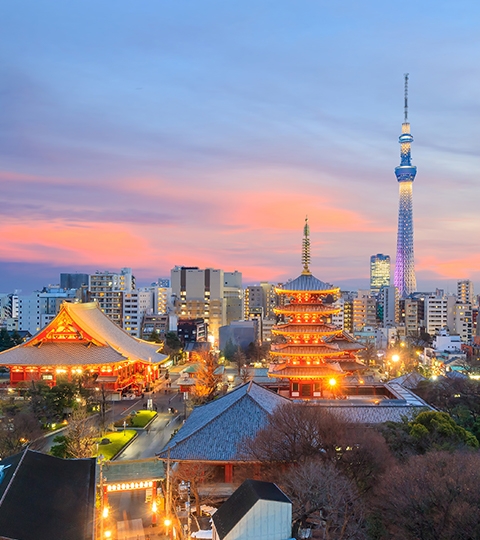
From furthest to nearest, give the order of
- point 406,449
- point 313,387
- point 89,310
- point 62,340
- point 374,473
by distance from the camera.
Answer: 1. point 89,310
2. point 62,340
3. point 313,387
4. point 406,449
5. point 374,473

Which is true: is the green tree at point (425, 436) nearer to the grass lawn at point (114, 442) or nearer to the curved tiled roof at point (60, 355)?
the grass lawn at point (114, 442)

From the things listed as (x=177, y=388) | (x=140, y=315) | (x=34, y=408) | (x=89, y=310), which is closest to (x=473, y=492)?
(x=34, y=408)

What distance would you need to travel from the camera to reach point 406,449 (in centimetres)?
2114

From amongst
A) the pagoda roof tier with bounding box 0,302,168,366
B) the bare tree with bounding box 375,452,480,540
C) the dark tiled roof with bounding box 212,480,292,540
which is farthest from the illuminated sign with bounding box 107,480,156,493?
the pagoda roof tier with bounding box 0,302,168,366

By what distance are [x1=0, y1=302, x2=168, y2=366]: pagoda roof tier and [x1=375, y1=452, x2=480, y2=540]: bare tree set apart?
102 feet

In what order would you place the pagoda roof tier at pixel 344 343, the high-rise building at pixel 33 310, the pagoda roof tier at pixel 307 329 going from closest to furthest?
the pagoda roof tier at pixel 307 329, the pagoda roof tier at pixel 344 343, the high-rise building at pixel 33 310

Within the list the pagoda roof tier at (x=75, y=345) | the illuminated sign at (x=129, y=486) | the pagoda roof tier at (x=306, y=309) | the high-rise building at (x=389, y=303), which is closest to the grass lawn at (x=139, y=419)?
the pagoda roof tier at (x=75, y=345)

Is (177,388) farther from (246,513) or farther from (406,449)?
(246,513)

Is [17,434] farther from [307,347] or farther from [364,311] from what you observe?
[364,311]

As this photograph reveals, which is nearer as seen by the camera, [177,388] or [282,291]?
[282,291]

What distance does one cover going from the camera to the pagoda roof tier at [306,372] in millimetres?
34781

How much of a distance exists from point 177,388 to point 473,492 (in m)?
37.4

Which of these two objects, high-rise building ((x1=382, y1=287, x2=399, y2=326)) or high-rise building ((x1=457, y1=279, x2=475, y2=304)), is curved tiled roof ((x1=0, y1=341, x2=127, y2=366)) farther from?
high-rise building ((x1=457, y1=279, x2=475, y2=304))

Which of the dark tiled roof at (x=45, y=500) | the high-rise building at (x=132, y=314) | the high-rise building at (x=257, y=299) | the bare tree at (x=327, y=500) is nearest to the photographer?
the dark tiled roof at (x=45, y=500)
